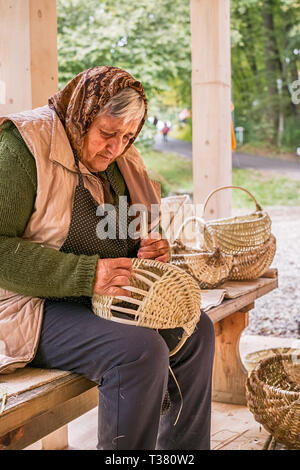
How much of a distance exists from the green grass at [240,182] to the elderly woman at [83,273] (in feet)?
25.1

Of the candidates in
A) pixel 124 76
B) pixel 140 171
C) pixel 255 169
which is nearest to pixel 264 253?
pixel 140 171

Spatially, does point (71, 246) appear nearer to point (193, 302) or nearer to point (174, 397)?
point (193, 302)

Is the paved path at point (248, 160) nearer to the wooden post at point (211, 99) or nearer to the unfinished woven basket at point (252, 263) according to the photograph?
the wooden post at point (211, 99)

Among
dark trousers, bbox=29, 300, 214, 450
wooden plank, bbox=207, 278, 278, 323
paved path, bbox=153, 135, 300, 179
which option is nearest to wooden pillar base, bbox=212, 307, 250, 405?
wooden plank, bbox=207, 278, 278, 323

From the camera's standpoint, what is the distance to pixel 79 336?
5.13ft

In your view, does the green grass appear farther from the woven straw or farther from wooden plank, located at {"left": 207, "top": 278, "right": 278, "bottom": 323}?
the woven straw

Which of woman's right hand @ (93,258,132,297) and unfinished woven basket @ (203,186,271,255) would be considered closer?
woman's right hand @ (93,258,132,297)

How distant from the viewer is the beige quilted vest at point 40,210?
1.57 meters

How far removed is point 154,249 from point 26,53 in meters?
0.91

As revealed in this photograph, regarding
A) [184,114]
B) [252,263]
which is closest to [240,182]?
[184,114]

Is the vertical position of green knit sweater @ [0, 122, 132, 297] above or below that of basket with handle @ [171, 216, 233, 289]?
above

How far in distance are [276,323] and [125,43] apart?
4.74m

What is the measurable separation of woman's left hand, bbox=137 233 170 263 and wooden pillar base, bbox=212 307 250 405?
1.08 metres

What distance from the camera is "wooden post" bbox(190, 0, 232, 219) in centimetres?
330
